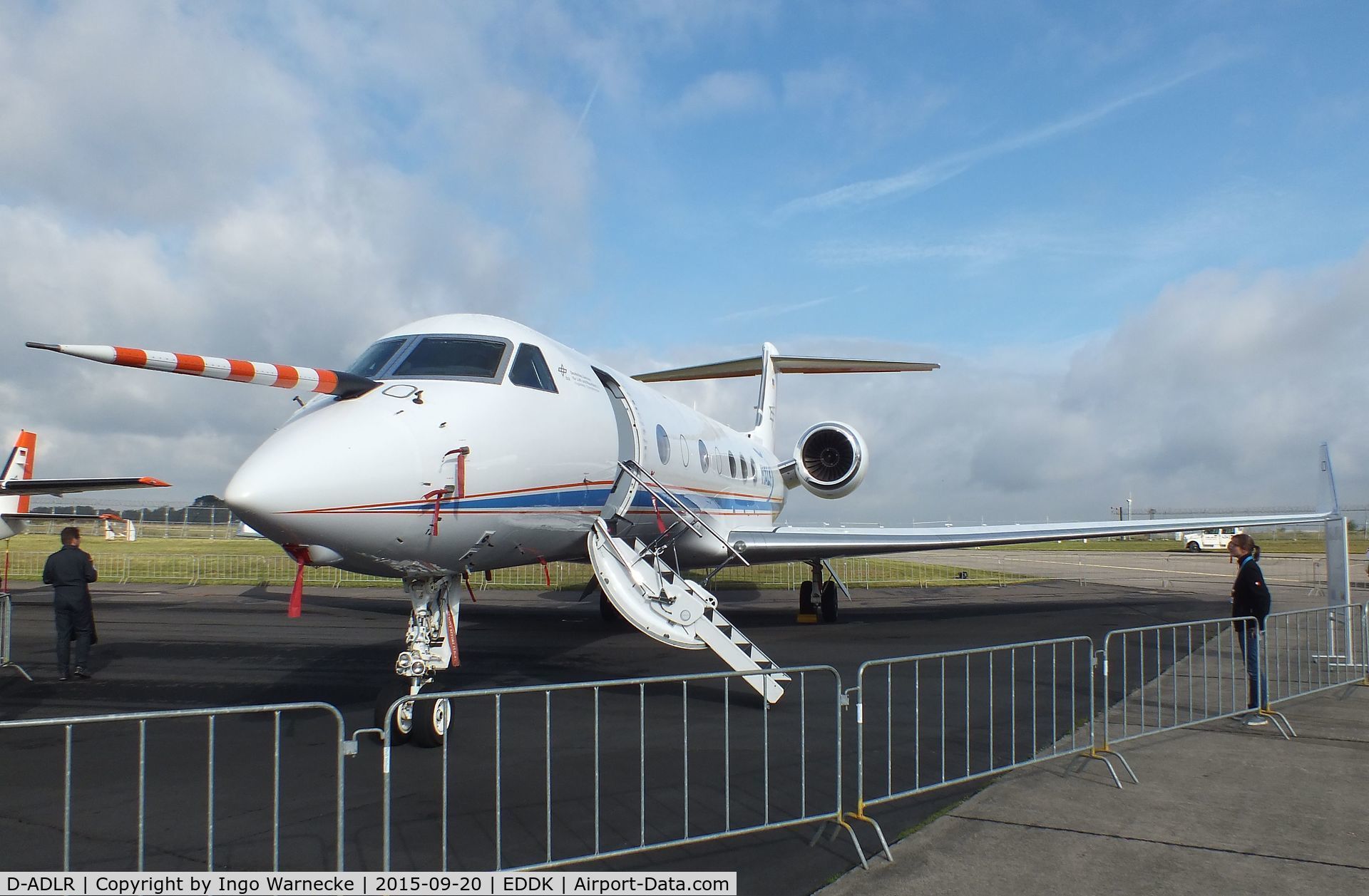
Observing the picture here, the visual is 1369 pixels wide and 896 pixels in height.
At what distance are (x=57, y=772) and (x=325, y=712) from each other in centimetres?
243

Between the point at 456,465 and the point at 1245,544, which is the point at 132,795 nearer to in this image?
the point at 456,465

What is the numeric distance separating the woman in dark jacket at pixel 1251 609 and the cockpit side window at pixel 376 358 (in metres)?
7.74

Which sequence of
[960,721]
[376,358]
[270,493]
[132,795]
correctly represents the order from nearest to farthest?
[270,493] → [132,795] → [376,358] → [960,721]

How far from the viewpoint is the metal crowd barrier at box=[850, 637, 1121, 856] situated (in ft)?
20.1

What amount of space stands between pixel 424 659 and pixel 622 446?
371cm

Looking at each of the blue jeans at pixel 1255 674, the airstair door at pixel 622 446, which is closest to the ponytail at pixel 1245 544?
the blue jeans at pixel 1255 674

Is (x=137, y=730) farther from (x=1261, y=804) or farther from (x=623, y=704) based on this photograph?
(x=1261, y=804)

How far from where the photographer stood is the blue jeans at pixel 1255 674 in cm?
804

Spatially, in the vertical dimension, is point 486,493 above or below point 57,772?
above

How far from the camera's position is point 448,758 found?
695 centimetres

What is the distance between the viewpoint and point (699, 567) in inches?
569

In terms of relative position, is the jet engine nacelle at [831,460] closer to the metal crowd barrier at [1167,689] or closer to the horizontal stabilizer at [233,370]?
the metal crowd barrier at [1167,689]

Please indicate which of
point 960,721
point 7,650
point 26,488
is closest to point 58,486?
point 26,488

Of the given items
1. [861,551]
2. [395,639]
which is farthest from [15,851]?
[861,551]
